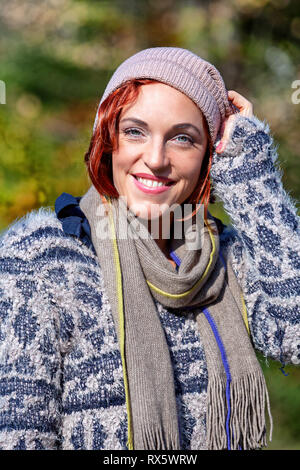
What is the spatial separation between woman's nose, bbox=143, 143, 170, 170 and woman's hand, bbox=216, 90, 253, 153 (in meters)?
0.32

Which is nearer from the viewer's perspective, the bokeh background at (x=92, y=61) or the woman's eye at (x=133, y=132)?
the woman's eye at (x=133, y=132)

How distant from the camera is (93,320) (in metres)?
1.75

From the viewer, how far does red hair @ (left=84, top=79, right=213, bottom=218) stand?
1.94m

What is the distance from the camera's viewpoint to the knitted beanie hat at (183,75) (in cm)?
191

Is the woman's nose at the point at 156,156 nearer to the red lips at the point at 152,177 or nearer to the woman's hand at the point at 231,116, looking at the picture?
the red lips at the point at 152,177

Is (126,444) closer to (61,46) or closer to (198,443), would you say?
(198,443)

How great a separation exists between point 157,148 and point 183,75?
0.94 ft

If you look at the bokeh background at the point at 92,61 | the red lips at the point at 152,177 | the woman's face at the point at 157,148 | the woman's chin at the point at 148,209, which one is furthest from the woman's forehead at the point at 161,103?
the bokeh background at the point at 92,61

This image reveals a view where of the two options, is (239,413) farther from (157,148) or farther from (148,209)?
(157,148)

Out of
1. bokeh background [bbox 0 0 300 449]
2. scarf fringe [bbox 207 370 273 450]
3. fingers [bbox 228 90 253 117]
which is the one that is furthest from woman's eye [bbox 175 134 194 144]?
bokeh background [bbox 0 0 300 449]

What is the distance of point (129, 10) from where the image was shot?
7715mm

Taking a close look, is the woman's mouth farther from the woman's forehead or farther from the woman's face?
the woman's forehead

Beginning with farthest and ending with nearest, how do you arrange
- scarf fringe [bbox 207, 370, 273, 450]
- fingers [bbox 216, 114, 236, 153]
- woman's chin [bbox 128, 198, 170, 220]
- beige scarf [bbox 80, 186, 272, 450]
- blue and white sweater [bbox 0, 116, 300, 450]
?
fingers [bbox 216, 114, 236, 153]
woman's chin [bbox 128, 198, 170, 220]
scarf fringe [bbox 207, 370, 273, 450]
beige scarf [bbox 80, 186, 272, 450]
blue and white sweater [bbox 0, 116, 300, 450]
